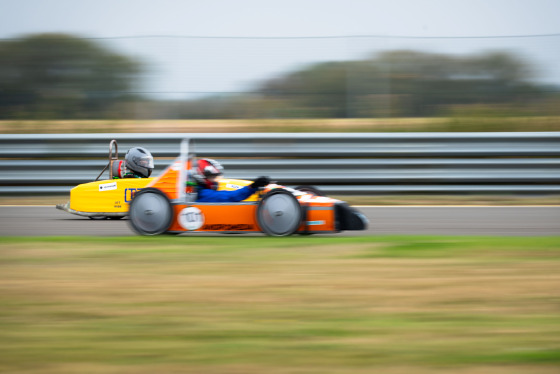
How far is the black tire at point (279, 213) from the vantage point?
295 inches

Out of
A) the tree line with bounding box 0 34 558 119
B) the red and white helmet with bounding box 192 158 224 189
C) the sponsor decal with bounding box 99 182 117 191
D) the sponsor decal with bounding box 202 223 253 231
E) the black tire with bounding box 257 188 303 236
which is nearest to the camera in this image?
the black tire with bounding box 257 188 303 236

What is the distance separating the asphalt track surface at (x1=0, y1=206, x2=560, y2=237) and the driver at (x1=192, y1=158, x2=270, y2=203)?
1.02m

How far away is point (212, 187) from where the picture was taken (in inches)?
313

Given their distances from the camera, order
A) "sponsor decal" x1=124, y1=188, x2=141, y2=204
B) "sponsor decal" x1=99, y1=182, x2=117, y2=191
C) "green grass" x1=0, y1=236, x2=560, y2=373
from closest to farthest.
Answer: "green grass" x1=0, y1=236, x2=560, y2=373 < "sponsor decal" x1=124, y1=188, x2=141, y2=204 < "sponsor decal" x1=99, y1=182, x2=117, y2=191

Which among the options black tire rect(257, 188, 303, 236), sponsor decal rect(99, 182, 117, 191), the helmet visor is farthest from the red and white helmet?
the helmet visor

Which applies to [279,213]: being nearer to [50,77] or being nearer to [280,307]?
[280,307]

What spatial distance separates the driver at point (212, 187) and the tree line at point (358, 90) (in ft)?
15.5

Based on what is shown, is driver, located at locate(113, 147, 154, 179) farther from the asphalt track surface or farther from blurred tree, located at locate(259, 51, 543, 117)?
blurred tree, located at locate(259, 51, 543, 117)

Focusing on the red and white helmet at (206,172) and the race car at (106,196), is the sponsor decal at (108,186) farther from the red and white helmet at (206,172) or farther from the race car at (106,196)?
the red and white helmet at (206,172)

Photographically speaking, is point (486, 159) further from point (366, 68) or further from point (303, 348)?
point (303, 348)

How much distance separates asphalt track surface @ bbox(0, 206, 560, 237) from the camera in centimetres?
843

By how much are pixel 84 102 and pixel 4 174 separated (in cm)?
192

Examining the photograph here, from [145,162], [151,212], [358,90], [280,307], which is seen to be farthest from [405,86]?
[280,307]

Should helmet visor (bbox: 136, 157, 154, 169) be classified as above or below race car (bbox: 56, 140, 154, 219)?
above
